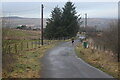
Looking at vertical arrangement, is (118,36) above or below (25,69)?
above

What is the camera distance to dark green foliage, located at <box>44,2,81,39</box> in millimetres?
66938

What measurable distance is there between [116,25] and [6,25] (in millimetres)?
8675

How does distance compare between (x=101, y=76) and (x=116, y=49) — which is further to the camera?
(x=116, y=49)

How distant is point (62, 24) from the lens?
68062 mm

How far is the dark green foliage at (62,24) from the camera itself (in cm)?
6694

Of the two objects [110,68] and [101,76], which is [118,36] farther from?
[101,76]

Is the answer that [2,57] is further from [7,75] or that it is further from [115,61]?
[115,61]

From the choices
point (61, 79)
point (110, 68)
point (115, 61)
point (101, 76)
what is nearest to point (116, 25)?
point (115, 61)

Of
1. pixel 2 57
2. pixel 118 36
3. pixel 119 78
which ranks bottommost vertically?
pixel 119 78

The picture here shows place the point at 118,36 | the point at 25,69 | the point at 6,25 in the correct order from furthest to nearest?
the point at 118,36 → the point at 25,69 → the point at 6,25

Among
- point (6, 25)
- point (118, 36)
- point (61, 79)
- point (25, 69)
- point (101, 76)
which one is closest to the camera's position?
point (61, 79)

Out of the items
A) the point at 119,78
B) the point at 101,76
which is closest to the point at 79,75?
the point at 101,76

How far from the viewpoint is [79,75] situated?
14.9 m

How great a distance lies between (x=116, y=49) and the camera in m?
20.6
